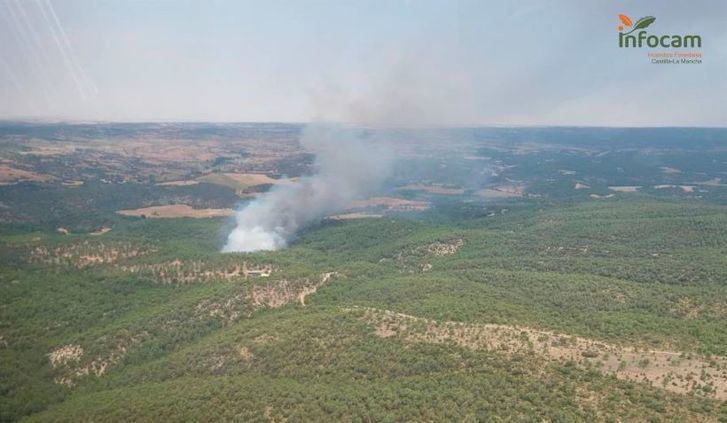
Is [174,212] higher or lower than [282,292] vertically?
higher

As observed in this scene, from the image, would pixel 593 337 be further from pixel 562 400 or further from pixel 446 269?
pixel 446 269

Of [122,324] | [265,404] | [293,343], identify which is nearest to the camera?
[265,404]

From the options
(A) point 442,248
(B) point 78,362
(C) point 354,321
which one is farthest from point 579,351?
(B) point 78,362

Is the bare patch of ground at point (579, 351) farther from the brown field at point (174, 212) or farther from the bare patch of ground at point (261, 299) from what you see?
the brown field at point (174, 212)

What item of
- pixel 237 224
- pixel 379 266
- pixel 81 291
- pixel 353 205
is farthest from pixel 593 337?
pixel 353 205

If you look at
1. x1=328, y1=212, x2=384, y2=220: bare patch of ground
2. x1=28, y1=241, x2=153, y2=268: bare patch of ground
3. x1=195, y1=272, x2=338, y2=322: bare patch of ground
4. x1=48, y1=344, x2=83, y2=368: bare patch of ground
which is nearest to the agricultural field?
x1=48, y1=344, x2=83, y2=368: bare patch of ground

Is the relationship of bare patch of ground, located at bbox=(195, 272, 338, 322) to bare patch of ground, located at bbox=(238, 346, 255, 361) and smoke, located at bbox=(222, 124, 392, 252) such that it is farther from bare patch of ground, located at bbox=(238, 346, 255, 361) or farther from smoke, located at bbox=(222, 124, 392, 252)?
smoke, located at bbox=(222, 124, 392, 252)

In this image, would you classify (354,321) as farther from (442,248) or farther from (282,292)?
(442,248)

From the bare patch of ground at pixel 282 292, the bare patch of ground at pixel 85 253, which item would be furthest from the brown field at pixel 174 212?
the bare patch of ground at pixel 282 292
